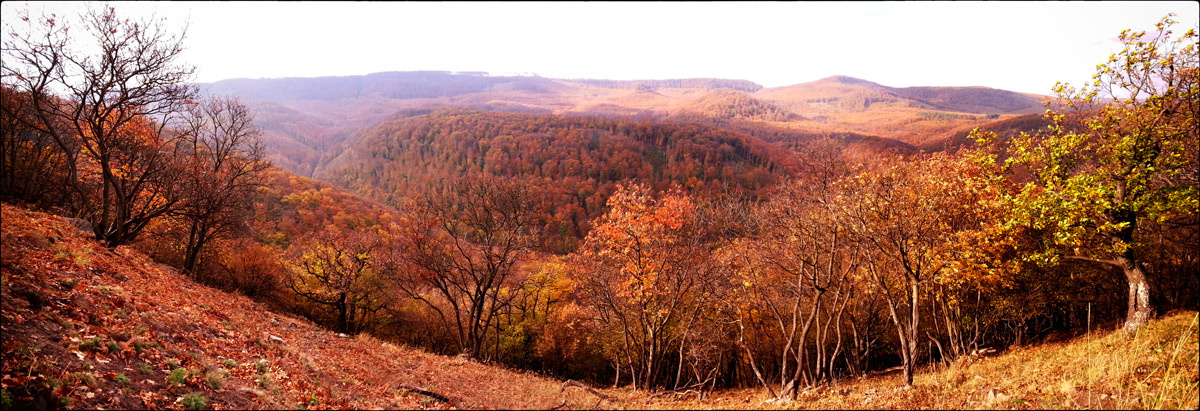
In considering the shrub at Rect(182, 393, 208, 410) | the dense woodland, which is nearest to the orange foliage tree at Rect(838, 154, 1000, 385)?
the dense woodland

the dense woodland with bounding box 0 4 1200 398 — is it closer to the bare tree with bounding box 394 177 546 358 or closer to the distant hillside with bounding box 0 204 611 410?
the bare tree with bounding box 394 177 546 358

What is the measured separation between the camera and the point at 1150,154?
1182 cm

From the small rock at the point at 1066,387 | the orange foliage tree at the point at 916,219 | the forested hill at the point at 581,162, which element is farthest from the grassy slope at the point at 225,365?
the forested hill at the point at 581,162

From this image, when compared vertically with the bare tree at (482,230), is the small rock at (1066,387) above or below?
above

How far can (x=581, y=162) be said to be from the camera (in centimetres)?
15250

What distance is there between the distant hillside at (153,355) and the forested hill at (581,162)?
3743 inches

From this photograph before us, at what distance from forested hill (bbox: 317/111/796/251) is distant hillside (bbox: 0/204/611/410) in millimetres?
95078

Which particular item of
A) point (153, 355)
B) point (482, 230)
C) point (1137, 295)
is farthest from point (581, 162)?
point (153, 355)

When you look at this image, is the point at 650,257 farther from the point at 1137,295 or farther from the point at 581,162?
the point at 581,162

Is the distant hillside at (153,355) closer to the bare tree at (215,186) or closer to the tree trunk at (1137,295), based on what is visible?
the bare tree at (215,186)

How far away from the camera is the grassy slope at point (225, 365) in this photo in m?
7.19

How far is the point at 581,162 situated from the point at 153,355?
145m

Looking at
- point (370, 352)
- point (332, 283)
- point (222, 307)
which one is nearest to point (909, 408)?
point (370, 352)

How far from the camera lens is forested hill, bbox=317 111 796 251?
133 metres
